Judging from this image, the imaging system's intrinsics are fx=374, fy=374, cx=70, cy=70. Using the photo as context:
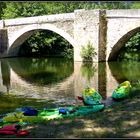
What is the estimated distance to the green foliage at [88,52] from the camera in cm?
2271

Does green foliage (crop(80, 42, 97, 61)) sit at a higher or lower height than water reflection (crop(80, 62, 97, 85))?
higher

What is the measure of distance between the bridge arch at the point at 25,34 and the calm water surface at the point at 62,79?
8.58 feet

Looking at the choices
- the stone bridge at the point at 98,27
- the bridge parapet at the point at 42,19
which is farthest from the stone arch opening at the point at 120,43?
the bridge parapet at the point at 42,19

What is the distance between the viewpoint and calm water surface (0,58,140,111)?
528 inches

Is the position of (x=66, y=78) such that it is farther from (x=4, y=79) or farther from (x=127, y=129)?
(x=127, y=129)

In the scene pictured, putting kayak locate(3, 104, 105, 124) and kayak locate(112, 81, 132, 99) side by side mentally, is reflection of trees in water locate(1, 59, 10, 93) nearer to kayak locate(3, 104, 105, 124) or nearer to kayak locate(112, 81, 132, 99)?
kayak locate(112, 81, 132, 99)

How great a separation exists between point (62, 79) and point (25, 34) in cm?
1207

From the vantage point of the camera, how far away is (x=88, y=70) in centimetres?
1950

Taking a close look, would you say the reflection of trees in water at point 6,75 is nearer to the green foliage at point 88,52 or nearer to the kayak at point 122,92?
the green foliage at point 88,52

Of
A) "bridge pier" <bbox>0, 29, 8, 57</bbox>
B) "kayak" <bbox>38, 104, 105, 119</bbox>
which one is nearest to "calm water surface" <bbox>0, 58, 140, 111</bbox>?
"kayak" <bbox>38, 104, 105, 119</bbox>

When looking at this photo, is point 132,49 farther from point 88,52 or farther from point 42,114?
point 42,114

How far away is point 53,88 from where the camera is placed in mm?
14641

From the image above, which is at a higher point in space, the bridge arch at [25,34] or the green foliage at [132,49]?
the bridge arch at [25,34]

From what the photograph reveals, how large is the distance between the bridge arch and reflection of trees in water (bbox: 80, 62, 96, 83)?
2.73 m
